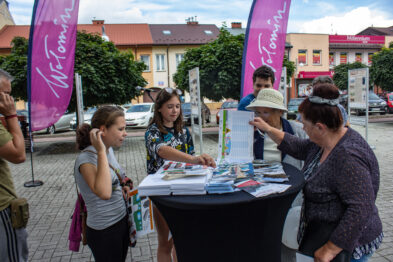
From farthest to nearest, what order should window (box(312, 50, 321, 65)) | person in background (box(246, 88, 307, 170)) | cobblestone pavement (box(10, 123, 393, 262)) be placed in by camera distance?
1. window (box(312, 50, 321, 65))
2. cobblestone pavement (box(10, 123, 393, 262))
3. person in background (box(246, 88, 307, 170))

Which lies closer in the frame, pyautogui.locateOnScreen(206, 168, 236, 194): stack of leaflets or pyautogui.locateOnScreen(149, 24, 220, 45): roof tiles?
pyautogui.locateOnScreen(206, 168, 236, 194): stack of leaflets

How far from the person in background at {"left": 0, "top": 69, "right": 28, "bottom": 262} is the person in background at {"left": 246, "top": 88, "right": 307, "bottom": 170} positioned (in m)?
1.65

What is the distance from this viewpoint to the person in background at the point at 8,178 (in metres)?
1.79

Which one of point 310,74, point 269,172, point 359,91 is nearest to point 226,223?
point 269,172

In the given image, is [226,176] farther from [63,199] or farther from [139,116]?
[139,116]

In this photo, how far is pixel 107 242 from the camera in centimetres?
199

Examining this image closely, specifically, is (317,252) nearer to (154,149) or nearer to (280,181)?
(280,181)

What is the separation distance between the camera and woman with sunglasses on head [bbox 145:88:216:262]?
7.58 feet

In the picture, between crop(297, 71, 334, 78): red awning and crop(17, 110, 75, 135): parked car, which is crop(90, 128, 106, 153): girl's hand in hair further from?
crop(297, 71, 334, 78): red awning

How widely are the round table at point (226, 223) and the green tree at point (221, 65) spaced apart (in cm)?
1006

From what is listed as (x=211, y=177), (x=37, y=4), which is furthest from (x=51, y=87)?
(x=211, y=177)

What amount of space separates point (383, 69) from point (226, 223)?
53.6 ft

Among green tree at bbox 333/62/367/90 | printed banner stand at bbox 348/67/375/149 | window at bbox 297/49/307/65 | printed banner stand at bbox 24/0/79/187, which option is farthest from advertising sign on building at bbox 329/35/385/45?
printed banner stand at bbox 24/0/79/187

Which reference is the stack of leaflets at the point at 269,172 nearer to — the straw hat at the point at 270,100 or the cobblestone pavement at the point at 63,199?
the straw hat at the point at 270,100
